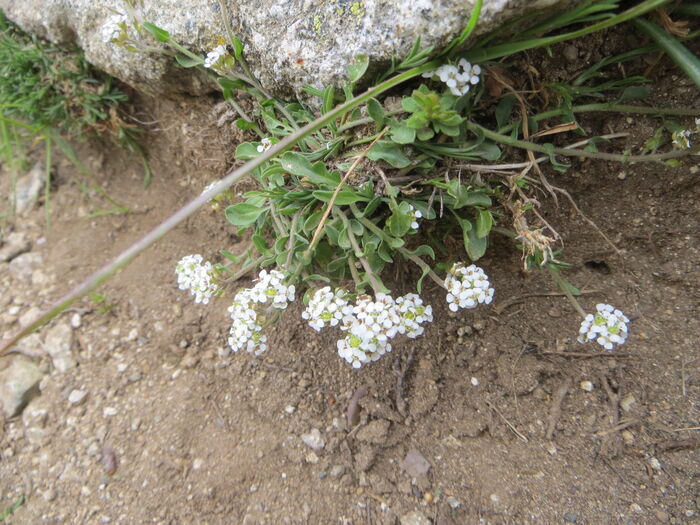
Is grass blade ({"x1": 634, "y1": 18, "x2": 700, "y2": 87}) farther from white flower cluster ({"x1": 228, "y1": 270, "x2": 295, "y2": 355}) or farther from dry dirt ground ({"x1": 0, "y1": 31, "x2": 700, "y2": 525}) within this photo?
white flower cluster ({"x1": 228, "y1": 270, "x2": 295, "y2": 355})

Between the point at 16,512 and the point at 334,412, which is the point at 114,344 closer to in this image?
the point at 16,512

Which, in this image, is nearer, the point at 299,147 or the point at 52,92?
the point at 299,147

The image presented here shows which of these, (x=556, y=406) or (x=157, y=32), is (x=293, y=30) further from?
(x=556, y=406)

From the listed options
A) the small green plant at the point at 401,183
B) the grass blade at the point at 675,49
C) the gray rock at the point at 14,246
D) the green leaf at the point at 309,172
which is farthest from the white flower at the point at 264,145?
the gray rock at the point at 14,246

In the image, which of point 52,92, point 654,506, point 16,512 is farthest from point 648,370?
point 52,92

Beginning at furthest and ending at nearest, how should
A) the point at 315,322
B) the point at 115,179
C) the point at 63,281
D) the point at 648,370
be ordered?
the point at 115,179, the point at 63,281, the point at 648,370, the point at 315,322

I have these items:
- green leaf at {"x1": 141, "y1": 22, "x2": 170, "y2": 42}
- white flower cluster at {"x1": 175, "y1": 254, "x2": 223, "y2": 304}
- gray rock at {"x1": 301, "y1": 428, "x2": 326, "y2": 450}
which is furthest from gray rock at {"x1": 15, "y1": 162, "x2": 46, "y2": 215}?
gray rock at {"x1": 301, "y1": 428, "x2": 326, "y2": 450}

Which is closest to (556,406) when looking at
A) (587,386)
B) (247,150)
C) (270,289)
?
(587,386)
